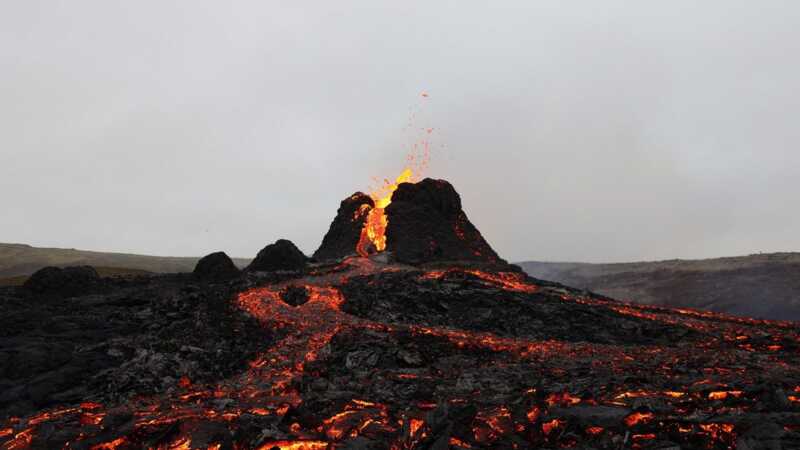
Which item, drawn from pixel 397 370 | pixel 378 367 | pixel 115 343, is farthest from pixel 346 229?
pixel 397 370

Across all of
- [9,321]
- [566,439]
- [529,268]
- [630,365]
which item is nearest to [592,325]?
[630,365]

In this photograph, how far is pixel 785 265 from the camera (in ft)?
256

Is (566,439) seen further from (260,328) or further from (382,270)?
(382,270)

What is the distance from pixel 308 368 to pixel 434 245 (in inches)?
1301

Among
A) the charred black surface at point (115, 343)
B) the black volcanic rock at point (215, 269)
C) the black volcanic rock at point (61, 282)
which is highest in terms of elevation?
the black volcanic rock at point (215, 269)

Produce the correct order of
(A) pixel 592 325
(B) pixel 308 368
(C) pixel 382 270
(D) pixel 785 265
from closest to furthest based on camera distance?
(B) pixel 308 368, (A) pixel 592 325, (C) pixel 382 270, (D) pixel 785 265

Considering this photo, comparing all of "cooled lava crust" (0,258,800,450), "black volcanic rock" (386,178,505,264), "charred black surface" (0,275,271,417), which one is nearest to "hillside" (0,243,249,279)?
"black volcanic rock" (386,178,505,264)

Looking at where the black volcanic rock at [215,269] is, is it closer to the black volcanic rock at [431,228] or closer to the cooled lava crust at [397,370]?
the cooled lava crust at [397,370]

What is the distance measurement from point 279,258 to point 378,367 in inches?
1102

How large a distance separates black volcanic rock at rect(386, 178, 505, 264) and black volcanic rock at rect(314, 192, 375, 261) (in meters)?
4.04

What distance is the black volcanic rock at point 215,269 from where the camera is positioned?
40.0 m

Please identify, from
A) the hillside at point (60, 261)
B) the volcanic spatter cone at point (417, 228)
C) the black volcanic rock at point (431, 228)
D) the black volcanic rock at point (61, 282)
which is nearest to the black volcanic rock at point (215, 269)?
the black volcanic rock at point (61, 282)

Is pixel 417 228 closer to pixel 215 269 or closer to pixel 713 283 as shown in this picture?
pixel 215 269

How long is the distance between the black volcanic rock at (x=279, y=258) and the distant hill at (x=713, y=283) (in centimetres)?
5519
